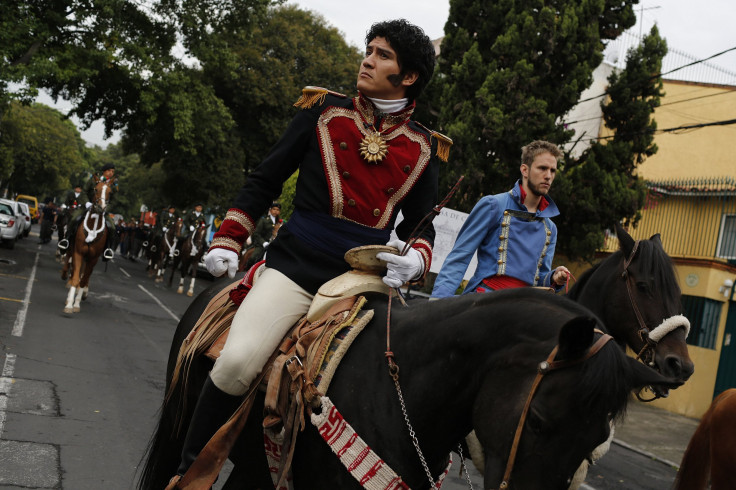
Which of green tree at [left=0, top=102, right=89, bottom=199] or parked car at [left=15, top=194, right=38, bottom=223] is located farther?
parked car at [left=15, top=194, right=38, bottom=223]

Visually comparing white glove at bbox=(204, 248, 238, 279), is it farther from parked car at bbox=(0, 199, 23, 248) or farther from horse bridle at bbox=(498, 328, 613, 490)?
parked car at bbox=(0, 199, 23, 248)

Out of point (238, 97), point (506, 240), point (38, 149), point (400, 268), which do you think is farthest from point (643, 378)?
point (38, 149)

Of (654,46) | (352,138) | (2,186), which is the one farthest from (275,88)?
(2,186)

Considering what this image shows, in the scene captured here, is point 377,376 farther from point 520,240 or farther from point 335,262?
point 520,240

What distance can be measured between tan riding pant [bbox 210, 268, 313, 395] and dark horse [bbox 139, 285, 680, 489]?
10.4 inches

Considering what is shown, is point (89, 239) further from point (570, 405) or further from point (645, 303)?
point (570, 405)

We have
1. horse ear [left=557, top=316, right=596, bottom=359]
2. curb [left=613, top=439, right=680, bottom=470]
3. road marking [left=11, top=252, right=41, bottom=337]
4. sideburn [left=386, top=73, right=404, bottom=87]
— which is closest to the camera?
horse ear [left=557, top=316, right=596, bottom=359]

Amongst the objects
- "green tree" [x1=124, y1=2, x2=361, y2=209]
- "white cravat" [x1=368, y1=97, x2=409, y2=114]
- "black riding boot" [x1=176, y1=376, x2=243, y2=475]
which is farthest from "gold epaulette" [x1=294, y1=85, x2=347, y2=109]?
"green tree" [x1=124, y1=2, x2=361, y2=209]

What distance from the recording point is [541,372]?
1.98m

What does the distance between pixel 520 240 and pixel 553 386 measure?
2.65 m

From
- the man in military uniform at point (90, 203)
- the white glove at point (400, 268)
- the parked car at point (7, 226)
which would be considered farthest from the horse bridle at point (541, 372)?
the parked car at point (7, 226)

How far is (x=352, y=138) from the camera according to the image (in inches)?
118

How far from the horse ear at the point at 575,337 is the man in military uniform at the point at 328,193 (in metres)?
0.98

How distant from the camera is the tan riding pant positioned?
281 cm
